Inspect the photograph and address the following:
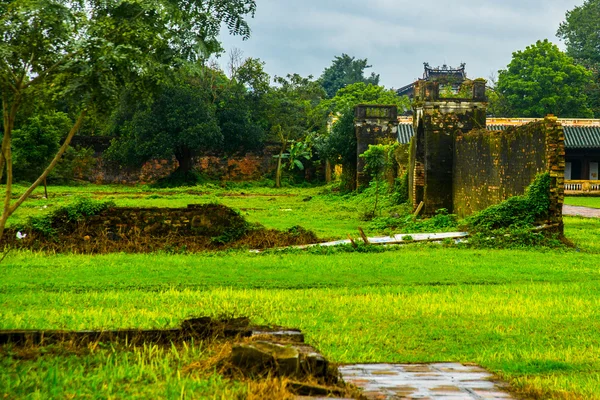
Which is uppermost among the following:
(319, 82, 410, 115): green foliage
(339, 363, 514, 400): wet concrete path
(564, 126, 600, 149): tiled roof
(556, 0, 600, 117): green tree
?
(556, 0, 600, 117): green tree

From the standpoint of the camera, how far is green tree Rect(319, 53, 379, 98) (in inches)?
2763

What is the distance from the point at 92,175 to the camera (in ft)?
138

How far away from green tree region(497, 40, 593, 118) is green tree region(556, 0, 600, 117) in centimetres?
842

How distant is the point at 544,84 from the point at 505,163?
32.4m

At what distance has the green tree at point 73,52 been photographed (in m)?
7.97

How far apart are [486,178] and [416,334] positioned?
11773 millimetres

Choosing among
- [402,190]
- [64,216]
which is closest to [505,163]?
[402,190]

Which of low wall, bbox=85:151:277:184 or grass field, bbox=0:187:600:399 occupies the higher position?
low wall, bbox=85:151:277:184

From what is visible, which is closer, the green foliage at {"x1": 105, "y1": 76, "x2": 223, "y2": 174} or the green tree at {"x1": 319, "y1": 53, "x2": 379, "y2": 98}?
the green foliage at {"x1": 105, "y1": 76, "x2": 223, "y2": 174}

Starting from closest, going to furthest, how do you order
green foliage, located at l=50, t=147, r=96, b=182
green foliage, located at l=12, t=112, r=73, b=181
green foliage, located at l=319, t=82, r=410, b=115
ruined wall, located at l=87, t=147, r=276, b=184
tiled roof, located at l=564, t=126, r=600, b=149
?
green foliage, located at l=12, t=112, r=73, b=181 < green foliage, located at l=50, t=147, r=96, b=182 < tiled roof, located at l=564, t=126, r=600, b=149 < ruined wall, located at l=87, t=147, r=276, b=184 < green foliage, located at l=319, t=82, r=410, b=115

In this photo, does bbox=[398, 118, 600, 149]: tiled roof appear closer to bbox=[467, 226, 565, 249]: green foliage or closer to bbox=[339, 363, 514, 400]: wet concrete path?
bbox=[467, 226, 565, 249]: green foliage

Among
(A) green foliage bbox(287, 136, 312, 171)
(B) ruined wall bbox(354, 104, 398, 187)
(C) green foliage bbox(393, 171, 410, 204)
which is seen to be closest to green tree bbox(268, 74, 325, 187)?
(A) green foliage bbox(287, 136, 312, 171)

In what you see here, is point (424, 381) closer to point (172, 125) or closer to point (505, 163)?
point (505, 163)

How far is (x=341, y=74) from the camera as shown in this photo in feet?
234
